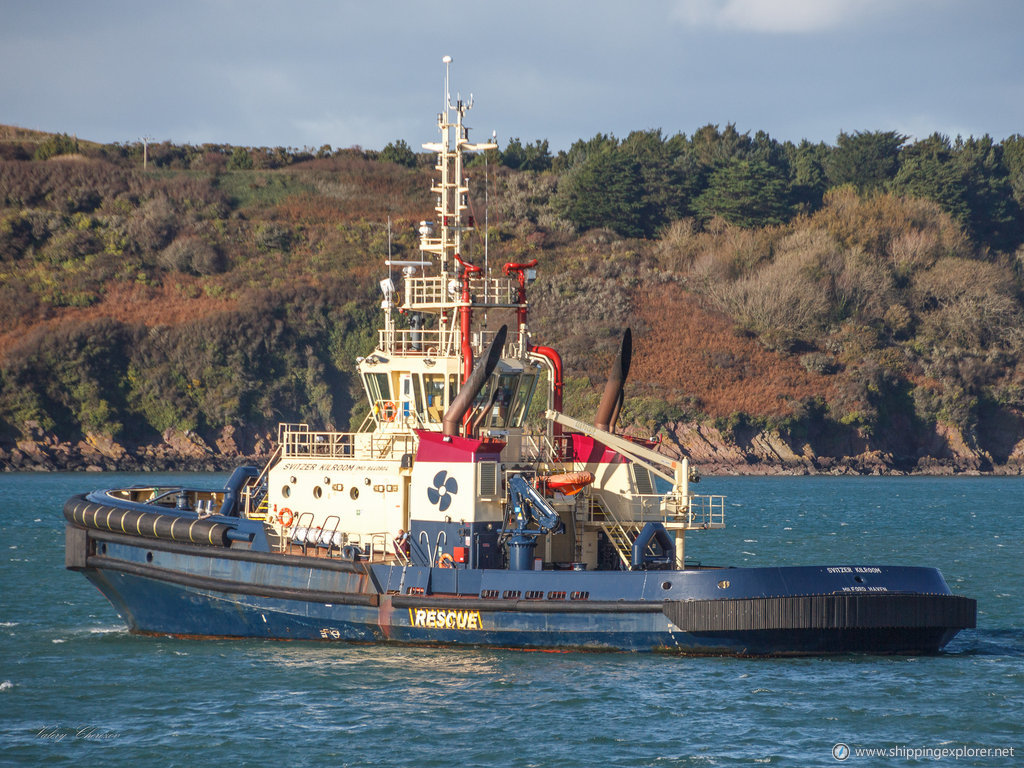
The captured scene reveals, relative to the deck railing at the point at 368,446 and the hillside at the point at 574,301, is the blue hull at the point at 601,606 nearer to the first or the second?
the deck railing at the point at 368,446

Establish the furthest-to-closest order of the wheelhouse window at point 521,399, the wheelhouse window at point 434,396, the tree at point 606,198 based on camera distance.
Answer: the tree at point 606,198 → the wheelhouse window at point 521,399 → the wheelhouse window at point 434,396

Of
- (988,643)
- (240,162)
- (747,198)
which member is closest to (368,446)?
(988,643)

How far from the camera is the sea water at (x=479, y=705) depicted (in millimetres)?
14891

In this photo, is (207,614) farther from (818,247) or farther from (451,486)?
(818,247)

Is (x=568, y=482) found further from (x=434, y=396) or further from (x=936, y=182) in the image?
(x=936, y=182)

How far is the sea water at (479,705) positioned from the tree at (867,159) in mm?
86409

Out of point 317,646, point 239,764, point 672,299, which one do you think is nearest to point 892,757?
point 239,764

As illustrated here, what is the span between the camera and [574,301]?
83750 millimetres

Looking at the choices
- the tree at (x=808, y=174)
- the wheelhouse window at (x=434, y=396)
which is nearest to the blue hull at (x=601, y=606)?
the wheelhouse window at (x=434, y=396)

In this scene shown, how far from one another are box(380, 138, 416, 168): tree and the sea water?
89145mm

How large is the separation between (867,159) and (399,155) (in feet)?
127

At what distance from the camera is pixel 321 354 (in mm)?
78688

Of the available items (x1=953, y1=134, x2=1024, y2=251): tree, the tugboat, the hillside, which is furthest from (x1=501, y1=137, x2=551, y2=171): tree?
the tugboat

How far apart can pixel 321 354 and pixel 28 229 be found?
2456cm
